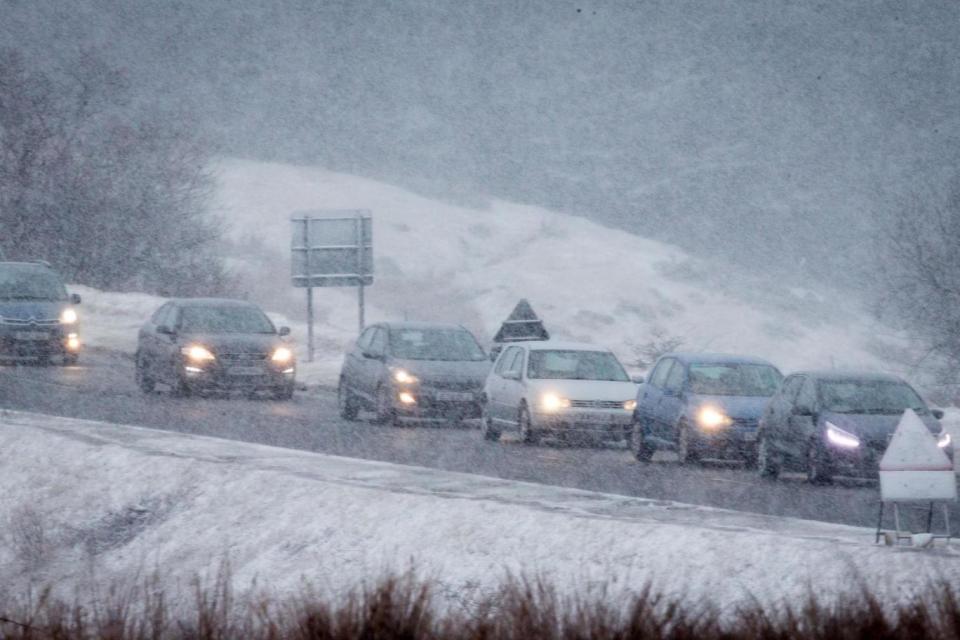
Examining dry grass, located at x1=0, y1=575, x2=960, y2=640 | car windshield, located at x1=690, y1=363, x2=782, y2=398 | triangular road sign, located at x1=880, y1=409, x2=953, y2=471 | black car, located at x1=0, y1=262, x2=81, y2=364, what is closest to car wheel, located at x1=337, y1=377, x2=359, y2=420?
car windshield, located at x1=690, y1=363, x2=782, y2=398

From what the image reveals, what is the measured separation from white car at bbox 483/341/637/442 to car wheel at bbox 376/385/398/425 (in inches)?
62.4

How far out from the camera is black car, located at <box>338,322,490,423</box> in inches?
957

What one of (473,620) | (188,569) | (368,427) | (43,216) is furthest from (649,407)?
(43,216)

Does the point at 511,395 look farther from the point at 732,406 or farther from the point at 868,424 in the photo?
the point at 868,424

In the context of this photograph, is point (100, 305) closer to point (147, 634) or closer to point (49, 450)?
point (49, 450)

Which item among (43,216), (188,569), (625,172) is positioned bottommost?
(188,569)

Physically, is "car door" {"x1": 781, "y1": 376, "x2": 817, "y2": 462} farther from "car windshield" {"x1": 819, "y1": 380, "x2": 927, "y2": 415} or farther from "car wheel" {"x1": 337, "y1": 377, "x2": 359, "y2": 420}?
"car wheel" {"x1": 337, "y1": 377, "x2": 359, "y2": 420}

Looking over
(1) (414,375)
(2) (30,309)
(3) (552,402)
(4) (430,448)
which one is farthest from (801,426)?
(2) (30,309)

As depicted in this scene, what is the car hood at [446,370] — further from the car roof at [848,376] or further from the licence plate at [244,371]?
the car roof at [848,376]

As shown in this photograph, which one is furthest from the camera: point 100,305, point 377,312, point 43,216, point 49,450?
point 377,312

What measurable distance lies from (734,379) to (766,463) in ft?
8.51

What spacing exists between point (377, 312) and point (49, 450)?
9374 cm

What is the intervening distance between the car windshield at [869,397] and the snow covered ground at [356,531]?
19.1ft

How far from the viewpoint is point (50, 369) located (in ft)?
105
